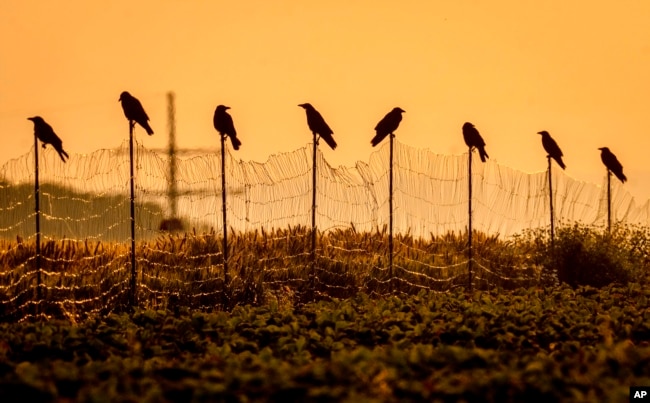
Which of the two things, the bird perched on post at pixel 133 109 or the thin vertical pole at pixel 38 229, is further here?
the bird perched on post at pixel 133 109

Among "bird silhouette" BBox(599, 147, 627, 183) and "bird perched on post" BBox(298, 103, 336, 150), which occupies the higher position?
"bird perched on post" BBox(298, 103, 336, 150)

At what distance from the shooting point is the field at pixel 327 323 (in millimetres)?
7449

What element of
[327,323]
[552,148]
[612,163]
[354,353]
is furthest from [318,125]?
[354,353]

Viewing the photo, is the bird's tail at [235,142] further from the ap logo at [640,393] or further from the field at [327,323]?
the ap logo at [640,393]

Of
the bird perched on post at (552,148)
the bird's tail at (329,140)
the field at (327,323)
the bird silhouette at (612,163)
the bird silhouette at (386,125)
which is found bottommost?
the field at (327,323)

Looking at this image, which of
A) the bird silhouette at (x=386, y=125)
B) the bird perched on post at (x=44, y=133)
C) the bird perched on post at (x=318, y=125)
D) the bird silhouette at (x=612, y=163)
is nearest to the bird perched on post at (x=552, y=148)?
the bird silhouette at (x=612, y=163)

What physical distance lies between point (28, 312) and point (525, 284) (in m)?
9.38

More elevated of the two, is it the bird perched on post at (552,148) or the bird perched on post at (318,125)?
the bird perched on post at (318,125)

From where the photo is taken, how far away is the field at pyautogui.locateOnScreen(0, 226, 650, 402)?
745cm

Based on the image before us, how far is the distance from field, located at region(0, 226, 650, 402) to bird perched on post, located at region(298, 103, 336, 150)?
5.56ft

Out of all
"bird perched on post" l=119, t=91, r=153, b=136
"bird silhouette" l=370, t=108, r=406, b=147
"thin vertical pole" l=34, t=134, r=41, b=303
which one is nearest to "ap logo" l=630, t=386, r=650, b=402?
"thin vertical pole" l=34, t=134, r=41, b=303

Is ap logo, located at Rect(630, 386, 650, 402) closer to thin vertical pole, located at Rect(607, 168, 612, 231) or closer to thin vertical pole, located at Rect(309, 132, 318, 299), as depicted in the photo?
thin vertical pole, located at Rect(309, 132, 318, 299)

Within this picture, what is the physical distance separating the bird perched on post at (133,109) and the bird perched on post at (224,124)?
1.16m

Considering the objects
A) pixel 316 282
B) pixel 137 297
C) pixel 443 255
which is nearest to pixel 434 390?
pixel 137 297
